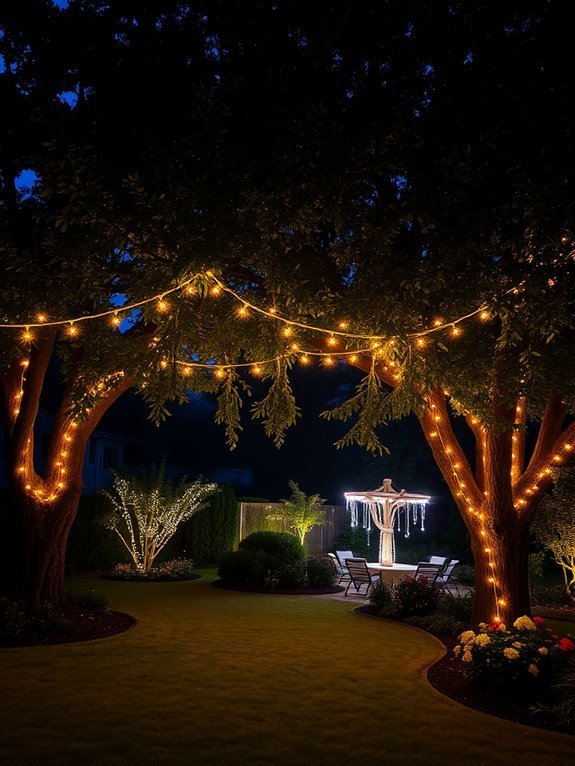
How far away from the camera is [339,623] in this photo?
34.8 feet

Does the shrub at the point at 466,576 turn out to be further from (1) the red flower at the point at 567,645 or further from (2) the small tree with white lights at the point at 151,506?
(1) the red flower at the point at 567,645

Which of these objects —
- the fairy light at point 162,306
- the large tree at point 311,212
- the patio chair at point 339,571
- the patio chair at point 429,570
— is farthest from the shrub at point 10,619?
the patio chair at point 339,571

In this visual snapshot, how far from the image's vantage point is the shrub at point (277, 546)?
52.5 ft

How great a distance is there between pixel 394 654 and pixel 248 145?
639 cm

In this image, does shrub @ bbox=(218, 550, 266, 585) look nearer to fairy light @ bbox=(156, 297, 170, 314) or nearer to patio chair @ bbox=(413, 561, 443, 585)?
patio chair @ bbox=(413, 561, 443, 585)

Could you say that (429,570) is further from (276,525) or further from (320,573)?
(276,525)

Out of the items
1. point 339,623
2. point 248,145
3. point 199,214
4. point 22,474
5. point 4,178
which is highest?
point 4,178

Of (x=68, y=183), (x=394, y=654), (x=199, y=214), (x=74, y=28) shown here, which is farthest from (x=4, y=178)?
(x=394, y=654)

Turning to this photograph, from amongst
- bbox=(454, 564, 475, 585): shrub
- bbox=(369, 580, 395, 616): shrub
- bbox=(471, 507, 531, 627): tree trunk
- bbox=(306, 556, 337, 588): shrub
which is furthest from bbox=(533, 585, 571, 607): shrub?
bbox=(471, 507, 531, 627): tree trunk

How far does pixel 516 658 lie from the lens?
6.09 m

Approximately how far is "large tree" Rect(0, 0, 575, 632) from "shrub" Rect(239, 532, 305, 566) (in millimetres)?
7041

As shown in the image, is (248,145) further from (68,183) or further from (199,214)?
(68,183)

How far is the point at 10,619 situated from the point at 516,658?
618 centimetres

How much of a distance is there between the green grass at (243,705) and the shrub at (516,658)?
463mm
